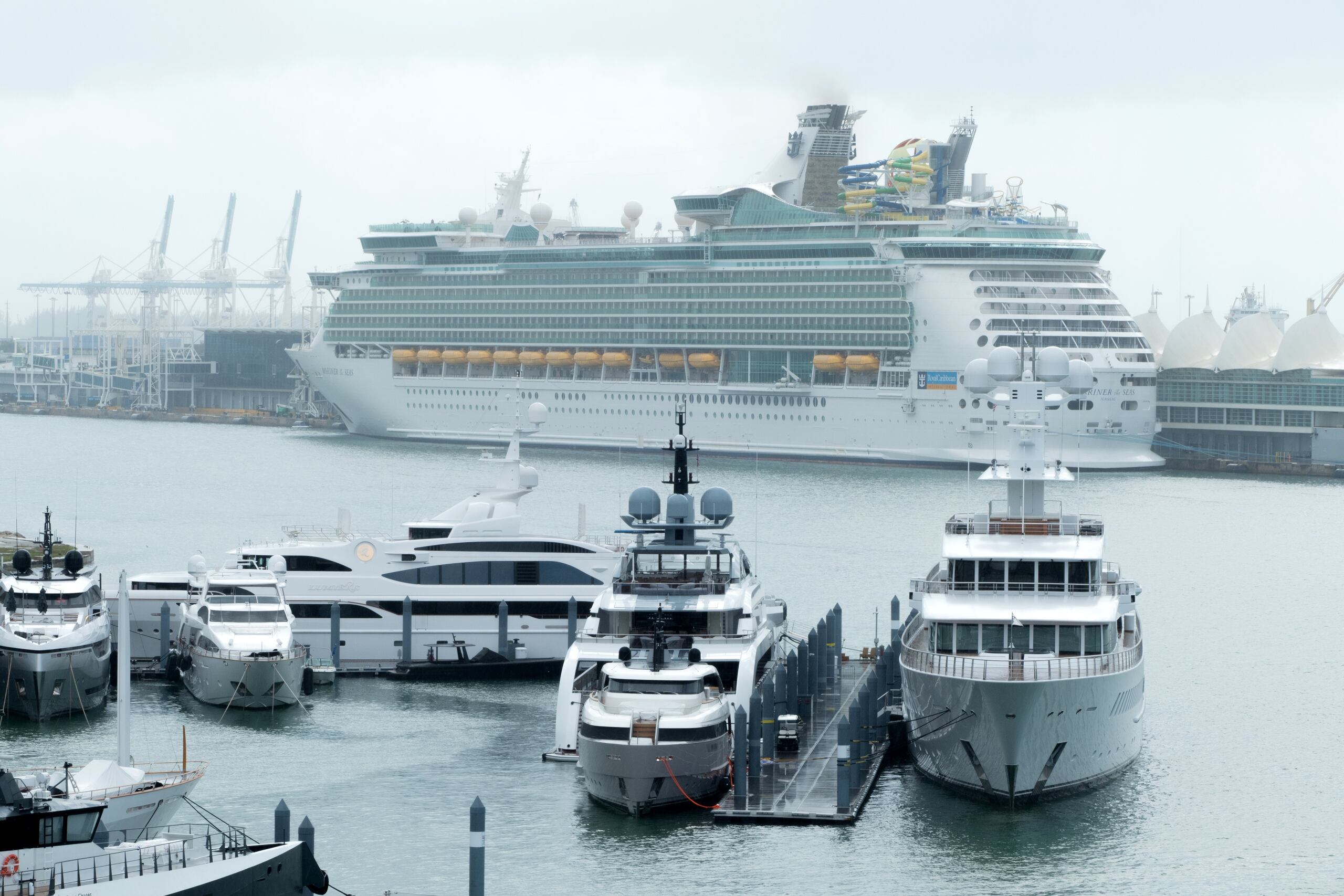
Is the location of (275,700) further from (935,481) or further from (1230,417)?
(1230,417)

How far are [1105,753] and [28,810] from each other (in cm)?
1471

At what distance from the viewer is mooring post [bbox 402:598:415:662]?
3512 centimetres

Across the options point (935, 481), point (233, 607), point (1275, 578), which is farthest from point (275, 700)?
point (935, 481)

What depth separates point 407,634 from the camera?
35.2 m

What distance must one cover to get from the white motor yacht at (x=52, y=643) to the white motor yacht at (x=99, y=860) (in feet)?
37.4

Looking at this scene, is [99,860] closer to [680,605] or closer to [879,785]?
[680,605]

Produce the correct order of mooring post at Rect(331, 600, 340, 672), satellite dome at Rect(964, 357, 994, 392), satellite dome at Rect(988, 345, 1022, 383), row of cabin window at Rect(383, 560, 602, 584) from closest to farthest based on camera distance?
satellite dome at Rect(988, 345, 1022, 383)
satellite dome at Rect(964, 357, 994, 392)
mooring post at Rect(331, 600, 340, 672)
row of cabin window at Rect(383, 560, 602, 584)

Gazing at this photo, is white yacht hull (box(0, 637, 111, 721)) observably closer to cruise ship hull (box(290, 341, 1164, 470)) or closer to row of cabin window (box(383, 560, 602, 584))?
row of cabin window (box(383, 560, 602, 584))

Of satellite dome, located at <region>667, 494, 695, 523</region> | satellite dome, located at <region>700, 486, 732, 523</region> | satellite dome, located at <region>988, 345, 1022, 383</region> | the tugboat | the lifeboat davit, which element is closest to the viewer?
the tugboat

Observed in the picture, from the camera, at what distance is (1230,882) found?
80.6 feet

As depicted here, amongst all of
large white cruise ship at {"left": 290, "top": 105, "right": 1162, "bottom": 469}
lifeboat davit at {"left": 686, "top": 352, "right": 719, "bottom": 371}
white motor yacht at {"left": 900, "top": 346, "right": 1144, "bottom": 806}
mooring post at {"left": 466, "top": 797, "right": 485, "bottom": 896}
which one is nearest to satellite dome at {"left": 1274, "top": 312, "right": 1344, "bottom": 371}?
large white cruise ship at {"left": 290, "top": 105, "right": 1162, "bottom": 469}

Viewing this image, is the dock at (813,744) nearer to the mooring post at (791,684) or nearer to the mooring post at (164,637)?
the mooring post at (791,684)

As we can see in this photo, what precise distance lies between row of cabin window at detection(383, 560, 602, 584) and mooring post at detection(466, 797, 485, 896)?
13979 millimetres

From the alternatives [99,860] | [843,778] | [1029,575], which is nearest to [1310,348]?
[1029,575]
